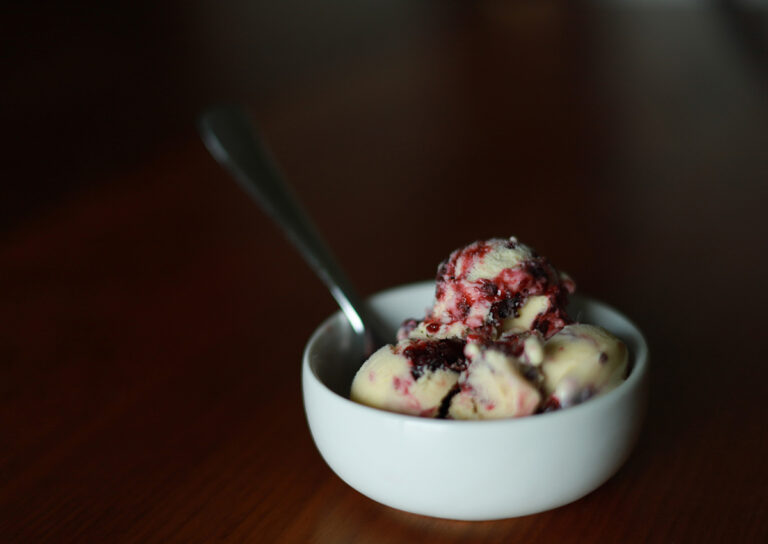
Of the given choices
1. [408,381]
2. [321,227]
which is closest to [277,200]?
[408,381]

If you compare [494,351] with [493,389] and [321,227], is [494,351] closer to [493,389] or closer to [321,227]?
[493,389]

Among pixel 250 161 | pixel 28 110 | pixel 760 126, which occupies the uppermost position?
pixel 28 110

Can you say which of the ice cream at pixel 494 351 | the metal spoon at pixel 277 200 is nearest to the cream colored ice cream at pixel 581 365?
the ice cream at pixel 494 351

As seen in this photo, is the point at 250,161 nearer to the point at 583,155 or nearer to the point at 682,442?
the point at 682,442

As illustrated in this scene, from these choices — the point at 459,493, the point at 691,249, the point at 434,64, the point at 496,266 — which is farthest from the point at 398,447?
the point at 434,64

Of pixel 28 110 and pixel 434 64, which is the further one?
pixel 434 64

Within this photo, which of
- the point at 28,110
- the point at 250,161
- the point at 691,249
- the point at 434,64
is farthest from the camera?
the point at 434,64

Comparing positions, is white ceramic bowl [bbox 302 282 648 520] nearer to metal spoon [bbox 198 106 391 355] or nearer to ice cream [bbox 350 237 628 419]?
ice cream [bbox 350 237 628 419]

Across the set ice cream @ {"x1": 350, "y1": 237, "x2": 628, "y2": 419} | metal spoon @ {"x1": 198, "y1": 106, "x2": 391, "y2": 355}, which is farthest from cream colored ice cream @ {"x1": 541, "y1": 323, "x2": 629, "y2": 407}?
metal spoon @ {"x1": 198, "y1": 106, "x2": 391, "y2": 355}

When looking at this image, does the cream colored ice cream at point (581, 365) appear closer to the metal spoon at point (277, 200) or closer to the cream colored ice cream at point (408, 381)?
the cream colored ice cream at point (408, 381)
